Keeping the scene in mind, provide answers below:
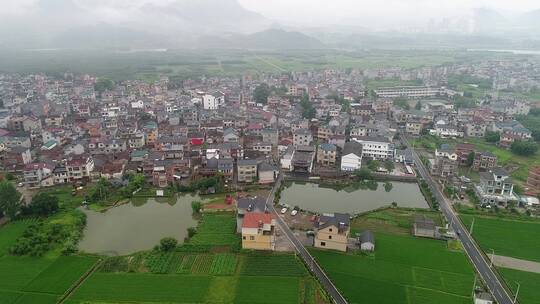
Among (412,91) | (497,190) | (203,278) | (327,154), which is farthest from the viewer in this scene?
(412,91)

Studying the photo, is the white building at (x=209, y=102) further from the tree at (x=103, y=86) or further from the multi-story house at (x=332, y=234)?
the multi-story house at (x=332, y=234)

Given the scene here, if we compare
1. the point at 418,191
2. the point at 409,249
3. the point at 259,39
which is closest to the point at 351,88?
the point at 418,191

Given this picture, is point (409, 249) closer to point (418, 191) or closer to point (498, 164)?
point (418, 191)

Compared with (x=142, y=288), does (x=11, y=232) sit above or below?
above

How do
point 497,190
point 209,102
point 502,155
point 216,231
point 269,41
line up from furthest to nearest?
point 269,41, point 209,102, point 502,155, point 497,190, point 216,231

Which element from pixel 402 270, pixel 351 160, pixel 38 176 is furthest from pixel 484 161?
pixel 38 176

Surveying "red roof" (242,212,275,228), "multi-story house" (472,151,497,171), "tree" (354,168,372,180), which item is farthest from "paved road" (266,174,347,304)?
"multi-story house" (472,151,497,171)

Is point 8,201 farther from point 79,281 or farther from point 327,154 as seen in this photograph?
point 327,154
